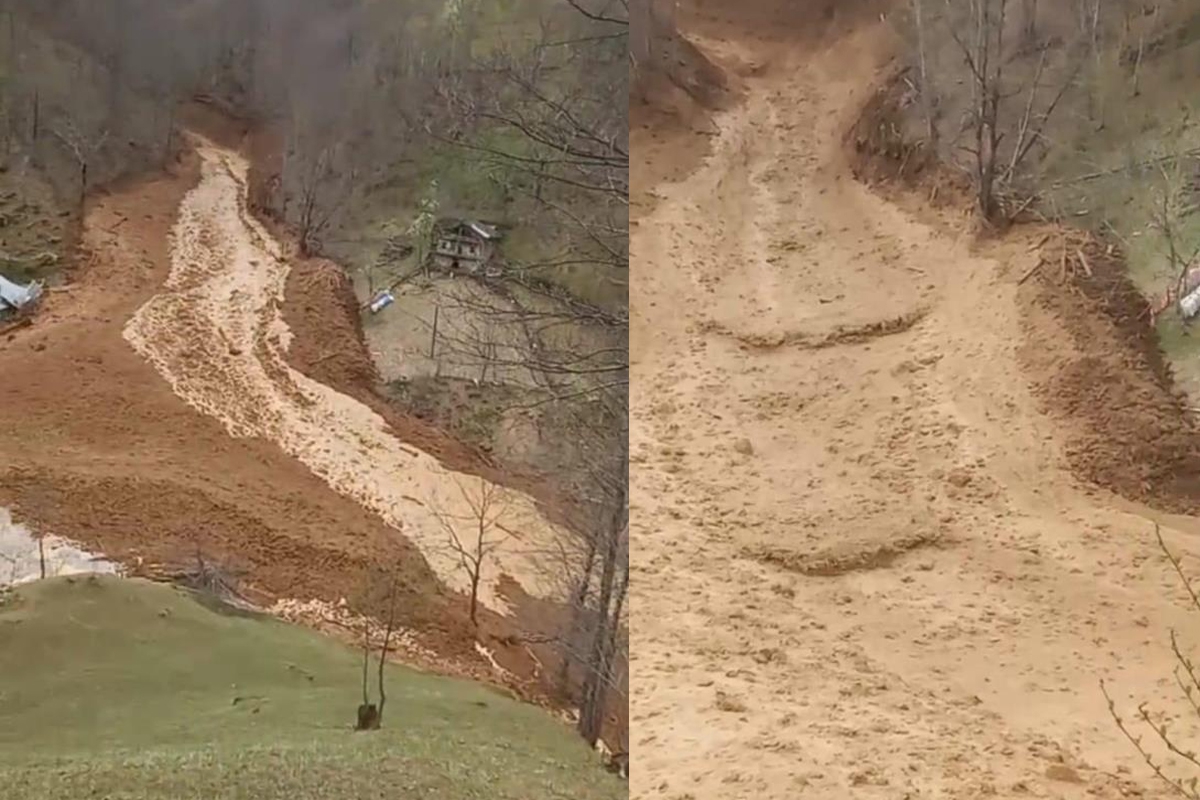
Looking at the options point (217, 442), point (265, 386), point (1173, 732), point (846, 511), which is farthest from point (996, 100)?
point (217, 442)

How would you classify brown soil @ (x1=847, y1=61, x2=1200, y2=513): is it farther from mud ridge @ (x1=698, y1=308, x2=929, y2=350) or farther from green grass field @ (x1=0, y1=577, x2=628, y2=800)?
green grass field @ (x1=0, y1=577, x2=628, y2=800)

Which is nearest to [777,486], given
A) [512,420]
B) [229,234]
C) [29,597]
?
[512,420]

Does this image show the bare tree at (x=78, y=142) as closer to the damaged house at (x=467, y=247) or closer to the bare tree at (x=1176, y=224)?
the damaged house at (x=467, y=247)

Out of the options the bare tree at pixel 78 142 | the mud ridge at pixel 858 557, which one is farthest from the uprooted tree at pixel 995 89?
the bare tree at pixel 78 142

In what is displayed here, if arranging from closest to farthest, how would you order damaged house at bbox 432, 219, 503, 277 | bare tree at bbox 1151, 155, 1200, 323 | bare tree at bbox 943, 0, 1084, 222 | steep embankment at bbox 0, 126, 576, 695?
steep embankment at bbox 0, 126, 576, 695
damaged house at bbox 432, 219, 503, 277
bare tree at bbox 1151, 155, 1200, 323
bare tree at bbox 943, 0, 1084, 222

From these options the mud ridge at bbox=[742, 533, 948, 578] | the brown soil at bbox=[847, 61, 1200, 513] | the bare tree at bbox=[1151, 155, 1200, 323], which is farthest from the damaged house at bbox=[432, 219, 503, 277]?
the bare tree at bbox=[1151, 155, 1200, 323]

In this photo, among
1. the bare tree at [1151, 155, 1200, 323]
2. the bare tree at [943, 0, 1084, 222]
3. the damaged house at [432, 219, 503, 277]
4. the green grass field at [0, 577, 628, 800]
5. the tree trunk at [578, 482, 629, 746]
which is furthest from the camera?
the bare tree at [943, 0, 1084, 222]
